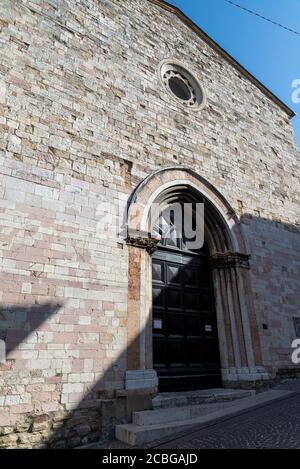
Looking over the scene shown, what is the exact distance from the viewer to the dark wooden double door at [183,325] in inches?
209

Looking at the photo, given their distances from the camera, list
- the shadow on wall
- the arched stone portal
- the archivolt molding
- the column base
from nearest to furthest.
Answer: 1. the shadow on wall
2. the arched stone portal
3. the archivolt molding
4. the column base

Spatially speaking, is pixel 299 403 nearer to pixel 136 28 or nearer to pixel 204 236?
pixel 204 236

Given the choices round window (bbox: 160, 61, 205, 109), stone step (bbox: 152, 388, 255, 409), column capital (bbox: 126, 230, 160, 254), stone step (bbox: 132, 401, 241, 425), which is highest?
round window (bbox: 160, 61, 205, 109)

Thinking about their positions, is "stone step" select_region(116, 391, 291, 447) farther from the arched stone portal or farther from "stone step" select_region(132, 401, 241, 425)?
the arched stone portal

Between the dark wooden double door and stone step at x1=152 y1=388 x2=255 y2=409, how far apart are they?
0.36m

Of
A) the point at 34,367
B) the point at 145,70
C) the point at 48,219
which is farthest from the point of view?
the point at 145,70

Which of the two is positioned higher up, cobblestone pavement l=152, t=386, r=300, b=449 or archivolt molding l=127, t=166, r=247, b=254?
archivolt molding l=127, t=166, r=247, b=254

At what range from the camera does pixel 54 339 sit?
3947 millimetres

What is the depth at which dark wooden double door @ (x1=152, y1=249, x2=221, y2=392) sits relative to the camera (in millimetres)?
5316

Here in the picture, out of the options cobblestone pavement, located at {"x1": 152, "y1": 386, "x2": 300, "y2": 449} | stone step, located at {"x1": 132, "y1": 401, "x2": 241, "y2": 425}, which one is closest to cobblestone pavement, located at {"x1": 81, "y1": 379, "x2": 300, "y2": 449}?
cobblestone pavement, located at {"x1": 152, "y1": 386, "x2": 300, "y2": 449}

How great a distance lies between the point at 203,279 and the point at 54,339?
11.0ft

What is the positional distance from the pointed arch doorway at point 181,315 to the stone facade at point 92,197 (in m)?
0.74

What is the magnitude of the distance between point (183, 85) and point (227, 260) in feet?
15.0
